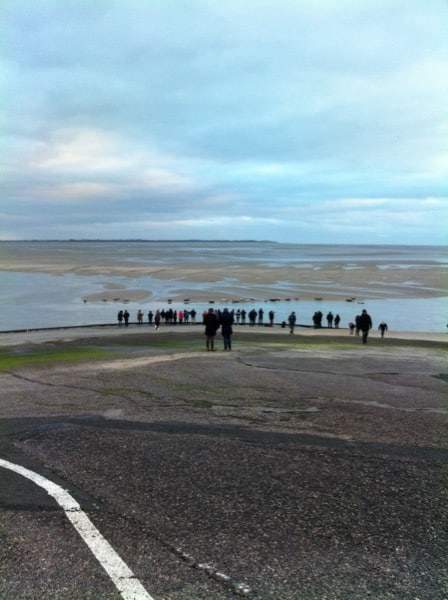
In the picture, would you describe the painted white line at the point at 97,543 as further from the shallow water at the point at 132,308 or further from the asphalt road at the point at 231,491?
the shallow water at the point at 132,308

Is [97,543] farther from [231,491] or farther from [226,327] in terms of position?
[226,327]

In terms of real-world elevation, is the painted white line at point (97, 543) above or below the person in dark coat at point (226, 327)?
below

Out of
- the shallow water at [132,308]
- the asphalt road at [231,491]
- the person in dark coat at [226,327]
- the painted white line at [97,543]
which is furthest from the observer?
the shallow water at [132,308]

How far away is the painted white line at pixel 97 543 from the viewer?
4.23 meters

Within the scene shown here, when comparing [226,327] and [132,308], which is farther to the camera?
[132,308]

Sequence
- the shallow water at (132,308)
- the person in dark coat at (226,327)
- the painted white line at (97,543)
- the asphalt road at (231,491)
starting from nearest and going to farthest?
the painted white line at (97,543) < the asphalt road at (231,491) < the person in dark coat at (226,327) < the shallow water at (132,308)

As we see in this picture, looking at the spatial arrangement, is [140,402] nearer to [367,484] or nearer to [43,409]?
[43,409]

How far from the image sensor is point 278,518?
218 inches

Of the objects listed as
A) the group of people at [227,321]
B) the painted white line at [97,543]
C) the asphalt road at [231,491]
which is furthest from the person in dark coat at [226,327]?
the painted white line at [97,543]

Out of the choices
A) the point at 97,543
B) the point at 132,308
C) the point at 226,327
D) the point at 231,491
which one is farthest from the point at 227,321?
the point at 132,308

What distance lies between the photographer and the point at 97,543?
16.1 feet

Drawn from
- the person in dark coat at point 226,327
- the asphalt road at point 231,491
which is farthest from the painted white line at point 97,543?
the person in dark coat at point 226,327

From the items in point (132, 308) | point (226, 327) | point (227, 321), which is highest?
point (227, 321)

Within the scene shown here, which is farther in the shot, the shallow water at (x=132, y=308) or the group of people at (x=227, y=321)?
the shallow water at (x=132, y=308)
